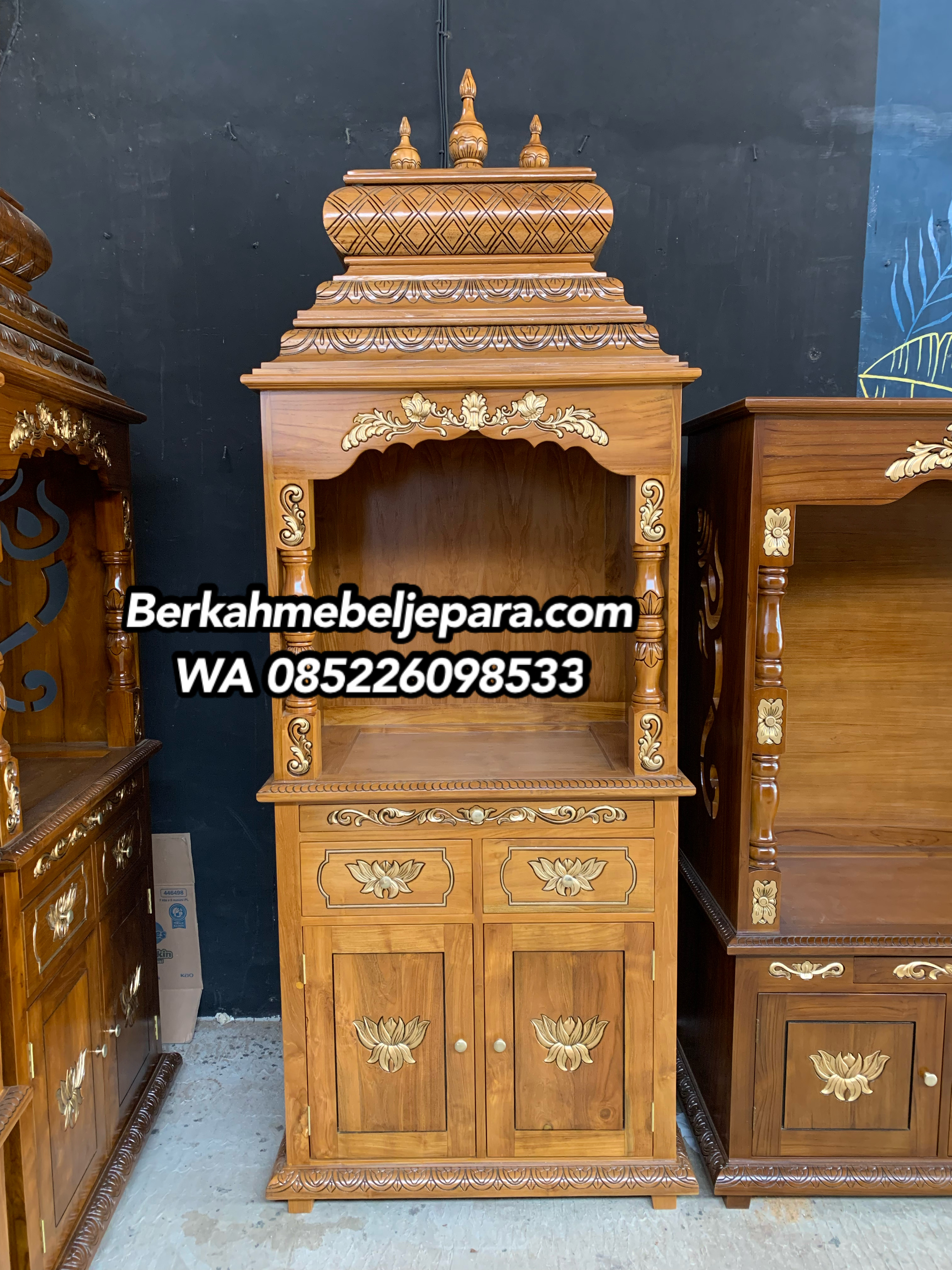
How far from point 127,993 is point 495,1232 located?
1.12m

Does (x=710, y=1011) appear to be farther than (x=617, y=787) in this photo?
Yes

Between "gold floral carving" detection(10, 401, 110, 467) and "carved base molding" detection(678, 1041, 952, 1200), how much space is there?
2292mm

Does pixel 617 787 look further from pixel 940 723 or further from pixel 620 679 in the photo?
pixel 940 723

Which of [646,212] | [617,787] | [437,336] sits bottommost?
[617,787]

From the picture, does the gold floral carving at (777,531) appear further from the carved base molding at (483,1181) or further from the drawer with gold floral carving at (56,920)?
the drawer with gold floral carving at (56,920)

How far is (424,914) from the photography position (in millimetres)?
1993

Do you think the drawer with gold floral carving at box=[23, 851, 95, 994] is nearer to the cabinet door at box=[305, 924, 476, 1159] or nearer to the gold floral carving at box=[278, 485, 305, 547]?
the cabinet door at box=[305, 924, 476, 1159]

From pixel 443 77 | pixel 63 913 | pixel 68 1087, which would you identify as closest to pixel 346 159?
pixel 443 77

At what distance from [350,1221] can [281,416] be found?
1883mm

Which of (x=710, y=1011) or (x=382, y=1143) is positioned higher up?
(x=710, y=1011)

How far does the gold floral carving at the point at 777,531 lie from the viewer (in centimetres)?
192

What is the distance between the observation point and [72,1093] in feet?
6.31

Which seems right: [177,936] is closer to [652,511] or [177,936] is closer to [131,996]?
[131,996]

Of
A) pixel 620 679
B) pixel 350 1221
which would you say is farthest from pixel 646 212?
pixel 350 1221
